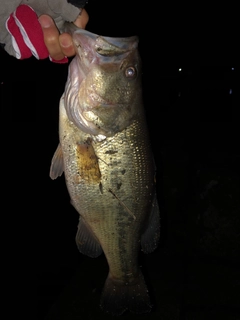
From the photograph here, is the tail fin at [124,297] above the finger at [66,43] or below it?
below

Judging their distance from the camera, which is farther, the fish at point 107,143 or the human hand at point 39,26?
the fish at point 107,143

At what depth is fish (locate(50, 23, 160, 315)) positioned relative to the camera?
5.69ft

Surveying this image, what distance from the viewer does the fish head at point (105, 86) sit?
1.70 m

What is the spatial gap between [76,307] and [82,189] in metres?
2.23

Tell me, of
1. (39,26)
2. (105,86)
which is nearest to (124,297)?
(105,86)

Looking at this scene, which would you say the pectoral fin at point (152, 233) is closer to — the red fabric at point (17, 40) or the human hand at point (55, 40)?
the human hand at point (55, 40)

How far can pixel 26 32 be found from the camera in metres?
1.55

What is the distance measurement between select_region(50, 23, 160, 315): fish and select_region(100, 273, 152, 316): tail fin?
9.2 inches

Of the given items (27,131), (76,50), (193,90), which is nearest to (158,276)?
(76,50)

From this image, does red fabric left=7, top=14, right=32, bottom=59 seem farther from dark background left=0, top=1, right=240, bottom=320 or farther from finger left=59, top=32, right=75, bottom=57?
dark background left=0, top=1, right=240, bottom=320

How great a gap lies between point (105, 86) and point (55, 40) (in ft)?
1.15

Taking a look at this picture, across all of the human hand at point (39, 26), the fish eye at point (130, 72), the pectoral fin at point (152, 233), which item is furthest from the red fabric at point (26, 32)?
the pectoral fin at point (152, 233)

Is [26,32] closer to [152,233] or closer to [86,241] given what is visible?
[86,241]

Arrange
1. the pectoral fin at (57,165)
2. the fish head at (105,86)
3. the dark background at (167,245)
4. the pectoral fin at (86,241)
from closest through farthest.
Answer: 1. the fish head at (105,86)
2. the pectoral fin at (57,165)
3. the pectoral fin at (86,241)
4. the dark background at (167,245)
